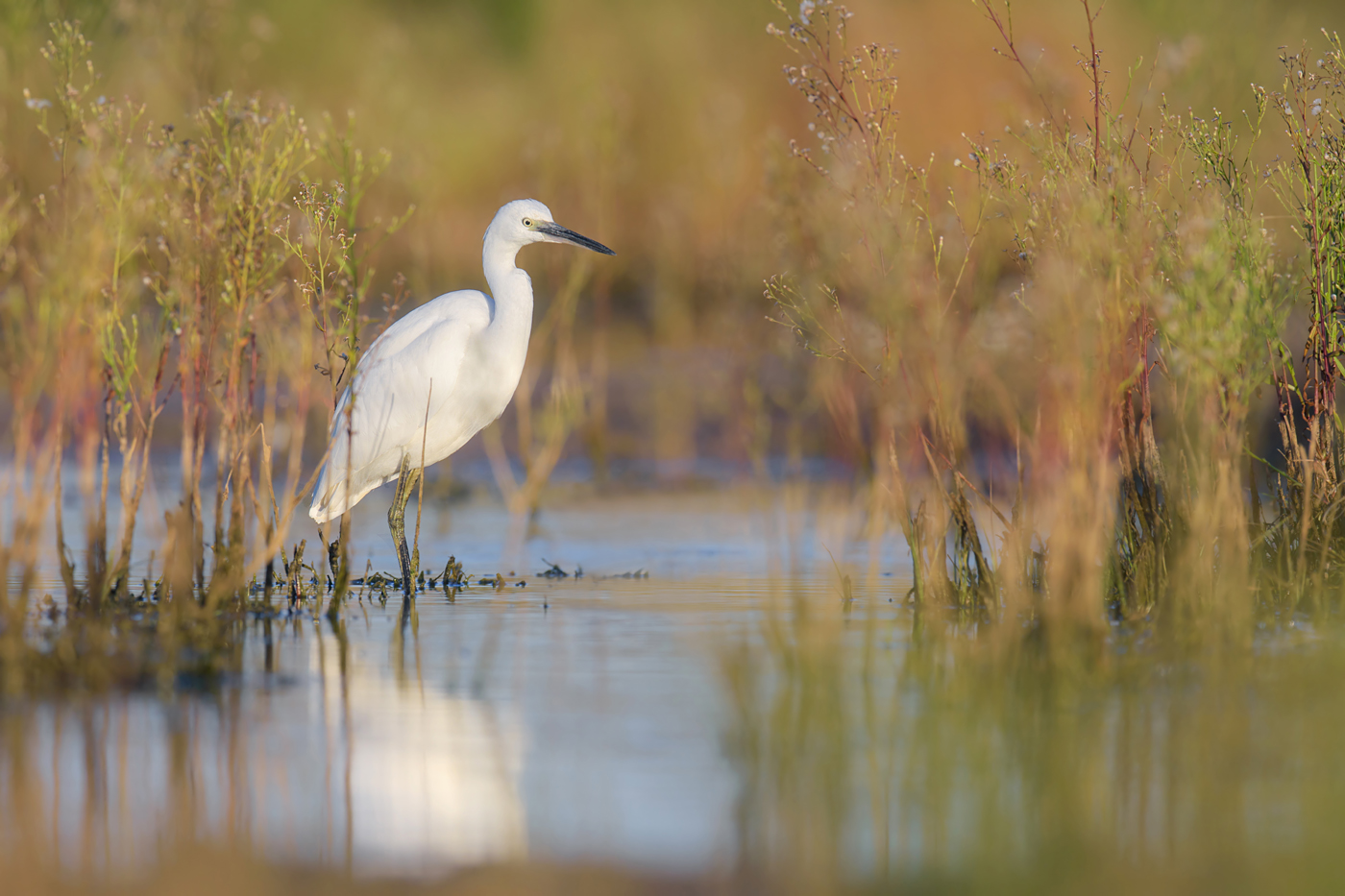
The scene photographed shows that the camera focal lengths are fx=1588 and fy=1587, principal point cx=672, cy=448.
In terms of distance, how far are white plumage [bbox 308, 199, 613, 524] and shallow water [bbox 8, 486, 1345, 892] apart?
1.74 metres

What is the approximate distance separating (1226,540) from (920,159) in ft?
35.9

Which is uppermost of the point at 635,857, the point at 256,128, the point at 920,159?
the point at 920,159

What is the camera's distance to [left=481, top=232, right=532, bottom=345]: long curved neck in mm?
7230

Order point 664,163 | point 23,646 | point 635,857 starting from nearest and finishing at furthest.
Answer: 1. point 635,857
2. point 23,646
3. point 664,163

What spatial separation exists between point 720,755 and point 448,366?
143 inches

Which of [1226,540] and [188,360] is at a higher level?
[188,360]

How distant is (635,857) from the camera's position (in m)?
3.18

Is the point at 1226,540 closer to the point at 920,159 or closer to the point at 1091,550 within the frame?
the point at 1091,550

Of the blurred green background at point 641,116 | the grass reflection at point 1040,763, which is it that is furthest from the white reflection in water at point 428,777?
the blurred green background at point 641,116

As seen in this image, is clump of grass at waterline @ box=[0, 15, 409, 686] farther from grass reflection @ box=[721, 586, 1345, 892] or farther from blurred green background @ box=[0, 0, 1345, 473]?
blurred green background @ box=[0, 0, 1345, 473]

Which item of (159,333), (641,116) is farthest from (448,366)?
(641,116)

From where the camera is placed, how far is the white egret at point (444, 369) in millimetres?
7164

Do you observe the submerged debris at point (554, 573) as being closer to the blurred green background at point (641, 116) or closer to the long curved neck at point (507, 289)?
the long curved neck at point (507, 289)

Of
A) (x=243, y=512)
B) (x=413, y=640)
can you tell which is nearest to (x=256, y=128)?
(x=243, y=512)
